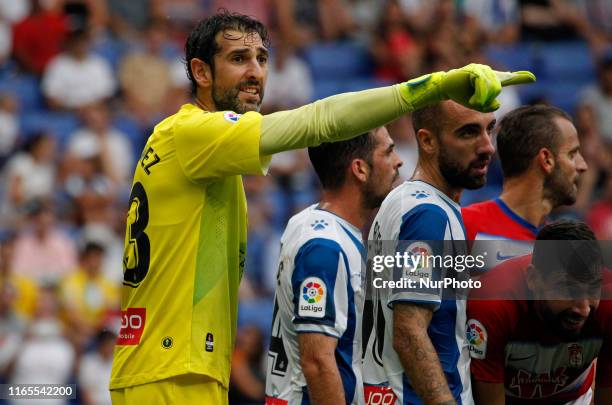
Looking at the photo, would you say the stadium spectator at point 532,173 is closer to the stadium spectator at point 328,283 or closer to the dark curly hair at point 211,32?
the stadium spectator at point 328,283

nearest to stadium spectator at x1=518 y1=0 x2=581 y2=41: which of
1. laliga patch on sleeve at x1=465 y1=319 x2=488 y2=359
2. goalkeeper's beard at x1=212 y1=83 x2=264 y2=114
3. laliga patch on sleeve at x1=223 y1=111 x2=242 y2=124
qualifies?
goalkeeper's beard at x1=212 y1=83 x2=264 y2=114

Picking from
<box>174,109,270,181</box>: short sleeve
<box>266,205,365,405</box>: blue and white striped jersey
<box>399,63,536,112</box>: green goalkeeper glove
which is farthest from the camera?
<box>266,205,365,405</box>: blue and white striped jersey

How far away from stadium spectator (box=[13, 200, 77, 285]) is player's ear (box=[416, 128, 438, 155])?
6817 millimetres

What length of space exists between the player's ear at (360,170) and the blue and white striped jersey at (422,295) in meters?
0.26

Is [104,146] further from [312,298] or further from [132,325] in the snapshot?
[312,298]

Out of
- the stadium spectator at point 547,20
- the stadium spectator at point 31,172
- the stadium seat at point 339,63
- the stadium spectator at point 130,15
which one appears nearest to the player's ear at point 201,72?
the stadium spectator at point 31,172

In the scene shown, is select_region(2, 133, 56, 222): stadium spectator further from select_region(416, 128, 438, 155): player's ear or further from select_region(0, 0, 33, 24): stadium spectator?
select_region(416, 128, 438, 155): player's ear

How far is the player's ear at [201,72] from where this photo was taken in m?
5.79

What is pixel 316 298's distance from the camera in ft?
18.0

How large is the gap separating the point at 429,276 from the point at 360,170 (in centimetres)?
80

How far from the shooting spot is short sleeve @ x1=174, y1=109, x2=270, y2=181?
5066mm

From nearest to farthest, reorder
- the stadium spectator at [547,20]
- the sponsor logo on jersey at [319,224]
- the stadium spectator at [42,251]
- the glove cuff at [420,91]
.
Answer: the glove cuff at [420,91]
the sponsor logo on jersey at [319,224]
the stadium spectator at [42,251]
the stadium spectator at [547,20]

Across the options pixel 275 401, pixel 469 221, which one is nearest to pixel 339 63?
pixel 469 221

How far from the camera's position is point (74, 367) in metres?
11.0
